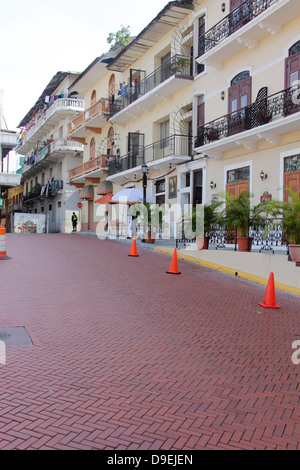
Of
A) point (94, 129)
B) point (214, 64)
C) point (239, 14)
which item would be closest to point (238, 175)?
point (214, 64)

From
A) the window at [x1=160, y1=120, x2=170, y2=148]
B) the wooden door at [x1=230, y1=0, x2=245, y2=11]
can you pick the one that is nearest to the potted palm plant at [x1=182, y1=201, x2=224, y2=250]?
the wooden door at [x1=230, y1=0, x2=245, y2=11]

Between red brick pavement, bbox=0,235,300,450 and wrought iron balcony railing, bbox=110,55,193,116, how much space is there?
52.2 feet

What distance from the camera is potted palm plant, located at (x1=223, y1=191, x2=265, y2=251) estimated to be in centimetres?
1262

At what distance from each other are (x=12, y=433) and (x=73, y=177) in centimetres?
3391

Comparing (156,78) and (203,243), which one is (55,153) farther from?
(203,243)

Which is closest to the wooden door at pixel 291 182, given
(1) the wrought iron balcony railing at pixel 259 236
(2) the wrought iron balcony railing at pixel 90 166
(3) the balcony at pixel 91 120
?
(1) the wrought iron balcony railing at pixel 259 236

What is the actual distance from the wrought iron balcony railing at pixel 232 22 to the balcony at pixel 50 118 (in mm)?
22080

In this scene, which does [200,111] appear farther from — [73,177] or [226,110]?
[73,177]

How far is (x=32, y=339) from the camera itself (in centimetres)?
551

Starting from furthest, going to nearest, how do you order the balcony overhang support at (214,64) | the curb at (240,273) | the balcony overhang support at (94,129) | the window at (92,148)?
the window at (92,148), the balcony overhang support at (94,129), the balcony overhang support at (214,64), the curb at (240,273)

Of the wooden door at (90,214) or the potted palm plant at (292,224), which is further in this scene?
the wooden door at (90,214)

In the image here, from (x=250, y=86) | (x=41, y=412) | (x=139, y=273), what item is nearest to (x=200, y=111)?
(x=250, y=86)

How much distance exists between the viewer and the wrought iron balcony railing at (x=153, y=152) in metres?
22.2

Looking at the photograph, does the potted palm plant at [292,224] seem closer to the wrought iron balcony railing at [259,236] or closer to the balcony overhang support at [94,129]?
the wrought iron balcony railing at [259,236]
